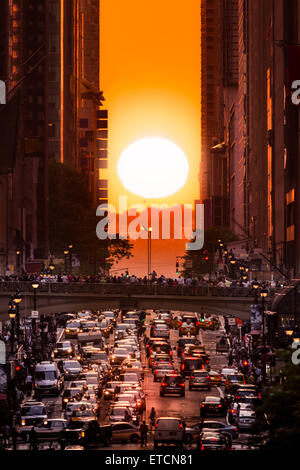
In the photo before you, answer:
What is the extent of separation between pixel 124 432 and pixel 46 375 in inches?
933

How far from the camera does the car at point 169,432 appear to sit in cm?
4966

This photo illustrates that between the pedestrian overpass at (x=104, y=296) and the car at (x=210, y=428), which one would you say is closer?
the car at (x=210, y=428)

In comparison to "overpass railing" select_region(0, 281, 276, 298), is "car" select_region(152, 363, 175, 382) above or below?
below

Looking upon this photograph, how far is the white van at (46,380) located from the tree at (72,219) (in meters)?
99.9

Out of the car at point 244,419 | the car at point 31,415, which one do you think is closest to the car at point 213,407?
the car at point 244,419

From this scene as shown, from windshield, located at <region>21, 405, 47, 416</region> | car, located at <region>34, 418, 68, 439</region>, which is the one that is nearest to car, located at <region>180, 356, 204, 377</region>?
windshield, located at <region>21, 405, 47, 416</region>

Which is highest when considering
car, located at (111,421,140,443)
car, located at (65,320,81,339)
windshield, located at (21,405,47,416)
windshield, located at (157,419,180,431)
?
car, located at (65,320,81,339)

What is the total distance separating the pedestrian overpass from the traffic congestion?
349 centimetres

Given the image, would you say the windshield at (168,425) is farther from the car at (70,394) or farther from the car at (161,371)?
the car at (161,371)

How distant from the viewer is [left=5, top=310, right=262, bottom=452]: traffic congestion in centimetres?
5047

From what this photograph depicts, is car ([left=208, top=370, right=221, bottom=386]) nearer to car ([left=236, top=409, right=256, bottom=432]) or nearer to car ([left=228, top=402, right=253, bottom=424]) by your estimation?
car ([left=228, top=402, right=253, bottom=424])

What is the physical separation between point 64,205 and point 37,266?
132 ft
